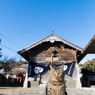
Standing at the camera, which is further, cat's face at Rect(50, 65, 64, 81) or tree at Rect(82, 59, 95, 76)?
tree at Rect(82, 59, 95, 76)

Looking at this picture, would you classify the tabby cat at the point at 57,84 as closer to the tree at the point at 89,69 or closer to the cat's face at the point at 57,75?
the cat's face at the point at 57,75

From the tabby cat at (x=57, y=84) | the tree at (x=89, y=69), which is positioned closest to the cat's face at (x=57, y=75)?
the tabby cat at (x=57, y=84)

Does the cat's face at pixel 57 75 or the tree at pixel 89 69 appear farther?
the tree at pixel 89 69

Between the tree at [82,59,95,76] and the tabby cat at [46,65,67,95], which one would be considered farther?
the tree at [82,59,95,76]

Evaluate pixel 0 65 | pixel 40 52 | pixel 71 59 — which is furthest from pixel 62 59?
pixel 0 65

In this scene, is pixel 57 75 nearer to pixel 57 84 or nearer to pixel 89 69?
pixel 57 84

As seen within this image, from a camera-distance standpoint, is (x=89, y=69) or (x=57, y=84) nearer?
(x=57, y=84)

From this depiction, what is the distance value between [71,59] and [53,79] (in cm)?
721

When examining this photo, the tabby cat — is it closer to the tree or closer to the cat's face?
the cat's face

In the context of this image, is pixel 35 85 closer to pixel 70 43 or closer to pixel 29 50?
pixel 29 50

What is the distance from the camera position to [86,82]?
12242 mm

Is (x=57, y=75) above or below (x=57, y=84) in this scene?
above

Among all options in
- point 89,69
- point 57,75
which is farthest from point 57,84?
point 89,69

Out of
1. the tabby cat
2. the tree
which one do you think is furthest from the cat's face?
the tree
